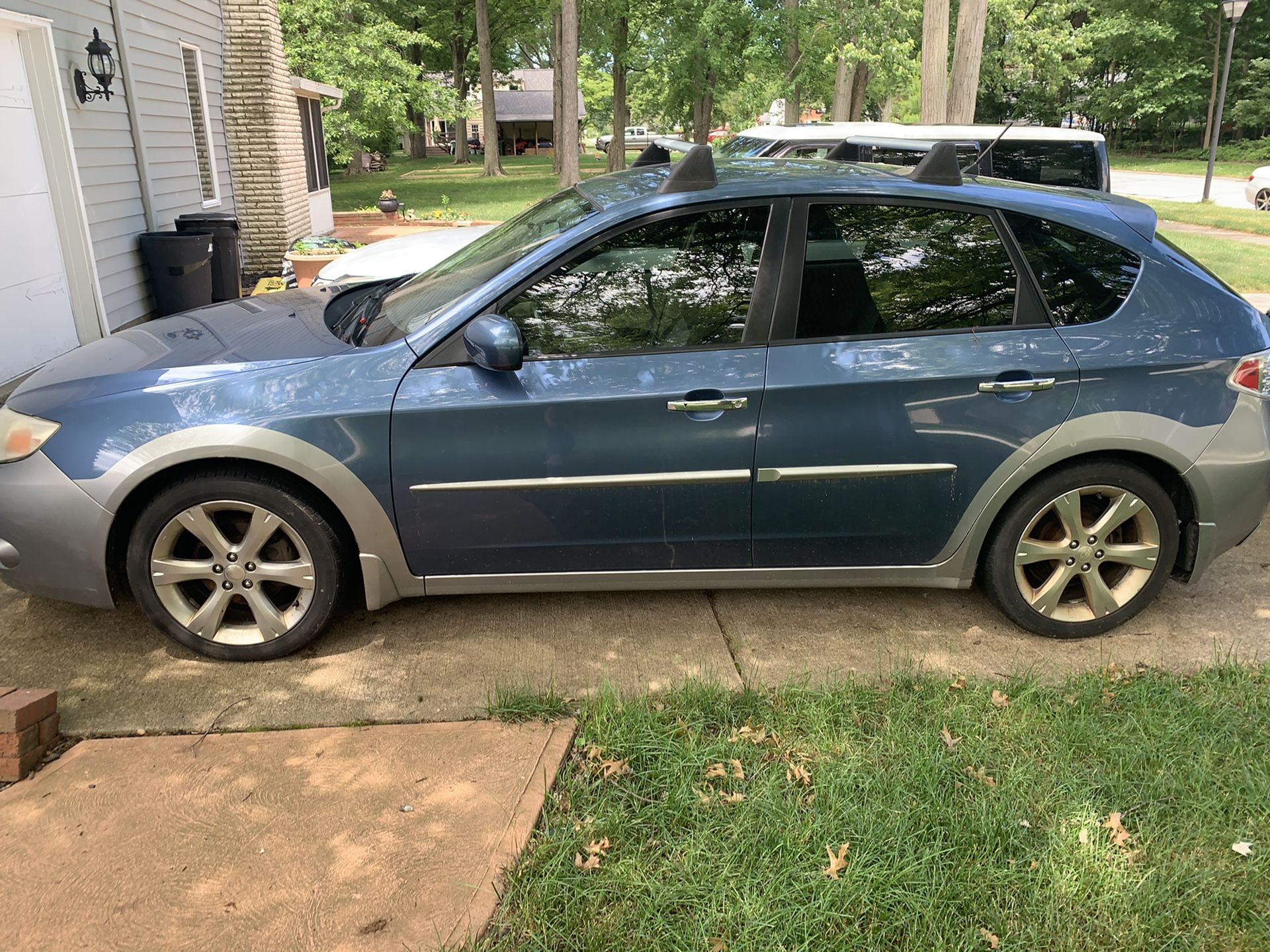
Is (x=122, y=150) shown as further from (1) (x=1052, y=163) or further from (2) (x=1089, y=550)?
(2) (x=1089, y=550)

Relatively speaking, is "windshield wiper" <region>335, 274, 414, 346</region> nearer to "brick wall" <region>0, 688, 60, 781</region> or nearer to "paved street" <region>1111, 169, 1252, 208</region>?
"brick wall" <region>0, 688, 60, 781</region>

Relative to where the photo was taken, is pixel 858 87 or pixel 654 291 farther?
pixel 858 87

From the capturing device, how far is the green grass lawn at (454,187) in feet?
78.6

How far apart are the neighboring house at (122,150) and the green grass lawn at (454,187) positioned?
708 centimetres

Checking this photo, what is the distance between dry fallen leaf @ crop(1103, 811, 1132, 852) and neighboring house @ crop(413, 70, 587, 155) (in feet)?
222

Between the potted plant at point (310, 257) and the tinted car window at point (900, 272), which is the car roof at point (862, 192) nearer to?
the tinted car window at point (900, 272)

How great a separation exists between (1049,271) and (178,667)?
3.56 m

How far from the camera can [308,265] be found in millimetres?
A: 11906

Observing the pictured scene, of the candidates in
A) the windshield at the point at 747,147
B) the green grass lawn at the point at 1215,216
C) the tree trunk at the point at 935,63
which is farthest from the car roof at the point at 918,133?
the green grass lawn at the point at 1215,216

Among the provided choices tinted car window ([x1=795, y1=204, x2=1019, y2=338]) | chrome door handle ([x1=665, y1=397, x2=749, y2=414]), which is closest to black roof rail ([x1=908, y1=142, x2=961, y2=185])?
tinted car window ([x1=795, y1=204, x2=1019, y2=338])

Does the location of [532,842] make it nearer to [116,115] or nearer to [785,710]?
[785,710]

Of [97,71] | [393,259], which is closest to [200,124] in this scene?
[97,71]

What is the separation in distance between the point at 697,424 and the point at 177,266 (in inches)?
314

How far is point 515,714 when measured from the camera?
3270 mm
